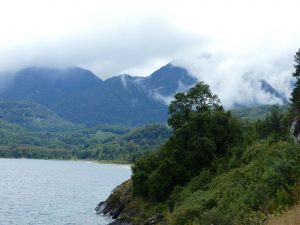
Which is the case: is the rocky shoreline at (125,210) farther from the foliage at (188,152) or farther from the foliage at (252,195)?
the foliage at (252,195)

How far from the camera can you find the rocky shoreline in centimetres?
6575

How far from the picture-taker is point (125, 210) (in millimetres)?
84000

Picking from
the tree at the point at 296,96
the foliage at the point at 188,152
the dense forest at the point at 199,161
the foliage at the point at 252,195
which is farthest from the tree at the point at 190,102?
the foliage at the point at 252,195

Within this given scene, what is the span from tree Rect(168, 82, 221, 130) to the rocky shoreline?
16614mm

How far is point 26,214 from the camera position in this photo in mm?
93500

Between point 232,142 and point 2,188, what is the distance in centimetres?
9344

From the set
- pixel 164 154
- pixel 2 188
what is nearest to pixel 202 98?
pixel 164 154

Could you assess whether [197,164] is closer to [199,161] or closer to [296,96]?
[199,161]

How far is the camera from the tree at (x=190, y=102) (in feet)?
300

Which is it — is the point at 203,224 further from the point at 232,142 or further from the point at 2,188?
the point at 2,188

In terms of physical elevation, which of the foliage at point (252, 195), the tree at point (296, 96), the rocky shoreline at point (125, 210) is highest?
the tree at point (296, 96)

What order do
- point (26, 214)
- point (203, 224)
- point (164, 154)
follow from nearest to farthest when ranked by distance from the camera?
point (203, 224), point (164, 154), point (26, 214)

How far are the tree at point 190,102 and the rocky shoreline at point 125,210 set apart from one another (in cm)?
1661

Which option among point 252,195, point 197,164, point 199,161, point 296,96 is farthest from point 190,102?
point 252,195
